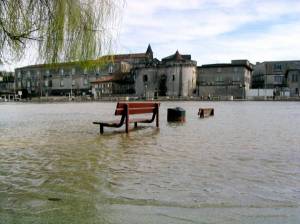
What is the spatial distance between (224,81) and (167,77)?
48.0ft

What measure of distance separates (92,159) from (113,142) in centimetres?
295

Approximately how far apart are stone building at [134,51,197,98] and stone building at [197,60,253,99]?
3442 millimetres

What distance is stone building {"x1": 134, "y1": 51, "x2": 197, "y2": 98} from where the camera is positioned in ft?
349

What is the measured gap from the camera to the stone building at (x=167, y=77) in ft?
349

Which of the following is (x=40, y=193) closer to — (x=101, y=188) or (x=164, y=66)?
(x=101, y=188)

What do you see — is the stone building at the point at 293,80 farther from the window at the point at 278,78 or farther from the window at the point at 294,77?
the window at the point at 278,78

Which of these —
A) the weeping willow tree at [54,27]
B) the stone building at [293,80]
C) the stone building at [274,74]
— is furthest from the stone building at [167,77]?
the weeping willow tree at [54,27]

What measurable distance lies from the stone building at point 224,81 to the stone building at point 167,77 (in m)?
3.44

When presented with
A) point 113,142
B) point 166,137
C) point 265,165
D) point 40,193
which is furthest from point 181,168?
point 166,137

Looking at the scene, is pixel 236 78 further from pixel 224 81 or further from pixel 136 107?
pixel 136 107

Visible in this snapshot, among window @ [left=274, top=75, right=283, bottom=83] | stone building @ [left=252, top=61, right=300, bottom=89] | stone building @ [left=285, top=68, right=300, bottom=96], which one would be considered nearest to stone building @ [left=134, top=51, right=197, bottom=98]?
stone building @ [left=252, top=61, right=300, bottom=89]

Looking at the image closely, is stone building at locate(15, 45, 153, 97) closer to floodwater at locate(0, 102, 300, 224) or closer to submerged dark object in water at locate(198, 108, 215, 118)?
submerged dark object in water at locate(198, 108, 215, 118)

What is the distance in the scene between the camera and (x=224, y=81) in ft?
353

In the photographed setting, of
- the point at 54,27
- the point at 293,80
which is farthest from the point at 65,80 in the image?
the point at 54,27
